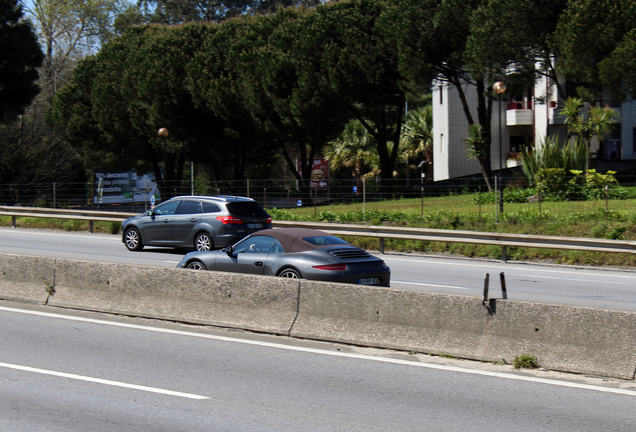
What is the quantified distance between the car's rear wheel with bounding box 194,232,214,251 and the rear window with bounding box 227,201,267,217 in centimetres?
92

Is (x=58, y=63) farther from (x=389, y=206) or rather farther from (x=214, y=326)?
(x=214, y=326)

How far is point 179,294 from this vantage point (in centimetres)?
1012

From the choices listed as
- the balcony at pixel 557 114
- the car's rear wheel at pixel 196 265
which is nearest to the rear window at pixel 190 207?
the car's rear wheel at pixel 196 265

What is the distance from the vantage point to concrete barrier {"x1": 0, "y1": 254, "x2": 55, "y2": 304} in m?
11.5

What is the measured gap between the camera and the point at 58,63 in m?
57.5

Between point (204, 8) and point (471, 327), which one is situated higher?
point (204, 8)

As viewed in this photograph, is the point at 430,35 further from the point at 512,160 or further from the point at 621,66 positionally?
the point at 512,160

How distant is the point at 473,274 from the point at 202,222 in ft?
23.1

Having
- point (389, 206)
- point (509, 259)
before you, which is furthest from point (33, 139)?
point (509, 259)

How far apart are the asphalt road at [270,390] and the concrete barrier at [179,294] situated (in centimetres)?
42

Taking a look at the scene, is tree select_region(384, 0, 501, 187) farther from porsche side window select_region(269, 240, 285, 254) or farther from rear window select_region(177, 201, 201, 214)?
porsche side window select_region(269, 240, 285, 254)

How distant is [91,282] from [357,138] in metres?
43.1

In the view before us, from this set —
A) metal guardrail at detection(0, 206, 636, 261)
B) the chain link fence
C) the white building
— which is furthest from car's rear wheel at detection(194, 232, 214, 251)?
the white building

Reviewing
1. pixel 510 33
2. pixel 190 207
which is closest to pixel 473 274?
pixel 190 207
